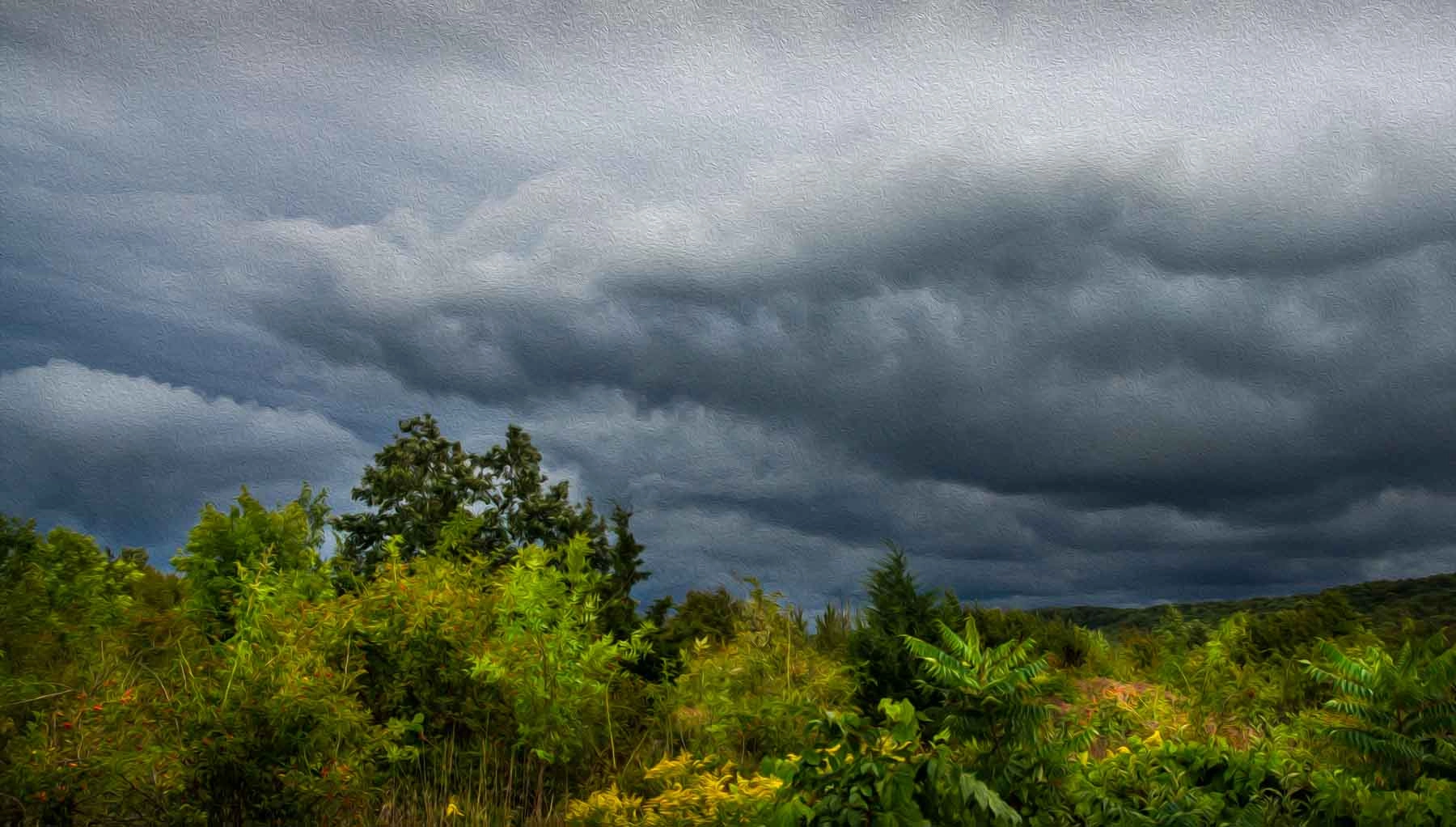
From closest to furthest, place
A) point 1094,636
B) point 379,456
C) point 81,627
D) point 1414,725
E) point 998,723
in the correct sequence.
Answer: point 998,723
point 1414,725
point 81,627
point 1094,636
point 379,456

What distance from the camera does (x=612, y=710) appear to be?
1027 centimetres

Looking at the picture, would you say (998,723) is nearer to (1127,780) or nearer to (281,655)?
(1127,780)

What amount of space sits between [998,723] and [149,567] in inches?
1005

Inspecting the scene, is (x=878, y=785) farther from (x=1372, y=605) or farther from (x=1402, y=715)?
(x=1372, y=605)

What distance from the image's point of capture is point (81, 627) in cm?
1330

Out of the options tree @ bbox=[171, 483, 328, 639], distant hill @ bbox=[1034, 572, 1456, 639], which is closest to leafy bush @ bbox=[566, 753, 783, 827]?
tree @ bbox=[171, 483, 328, 639]

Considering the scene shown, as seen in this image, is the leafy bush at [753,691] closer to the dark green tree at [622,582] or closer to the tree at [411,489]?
the dark green tree at [622,582]

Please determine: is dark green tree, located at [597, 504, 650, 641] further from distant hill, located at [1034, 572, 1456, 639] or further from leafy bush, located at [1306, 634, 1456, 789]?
distant hill, located at [1034, 572, 1456, 639]

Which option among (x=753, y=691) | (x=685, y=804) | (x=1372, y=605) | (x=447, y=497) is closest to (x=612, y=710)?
(x=753, y=691)

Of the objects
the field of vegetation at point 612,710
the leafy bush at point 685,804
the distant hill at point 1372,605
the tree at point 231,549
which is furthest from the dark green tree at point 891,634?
the distant hill at point 1372,605

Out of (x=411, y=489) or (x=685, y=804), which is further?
(x=411, y=489)

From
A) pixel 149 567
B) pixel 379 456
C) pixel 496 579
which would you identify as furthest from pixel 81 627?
pixel 149 567

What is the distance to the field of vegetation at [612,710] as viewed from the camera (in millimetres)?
4887

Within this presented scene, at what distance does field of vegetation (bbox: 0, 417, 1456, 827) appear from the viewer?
16.0 feet
